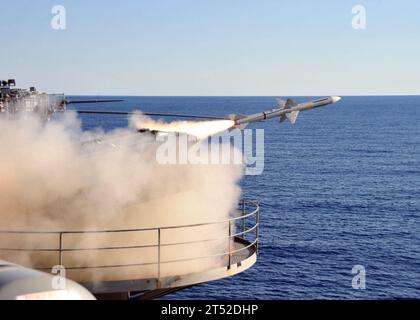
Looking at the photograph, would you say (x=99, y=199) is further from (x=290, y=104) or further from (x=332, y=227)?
(x=332, y=227)

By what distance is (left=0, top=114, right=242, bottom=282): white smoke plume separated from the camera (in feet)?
51.3

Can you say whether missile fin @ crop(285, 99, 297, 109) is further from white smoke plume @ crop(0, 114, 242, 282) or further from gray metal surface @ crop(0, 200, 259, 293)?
gray metal surface @ crop(0, 200, 259, 293)

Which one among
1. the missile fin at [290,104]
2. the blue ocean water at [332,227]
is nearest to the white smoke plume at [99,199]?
the missile fin at [290,104]

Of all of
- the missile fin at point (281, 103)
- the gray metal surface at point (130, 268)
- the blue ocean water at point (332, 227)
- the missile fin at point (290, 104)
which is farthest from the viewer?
the blue ocean water at point (332, 227)

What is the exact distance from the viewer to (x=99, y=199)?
53.2 ft

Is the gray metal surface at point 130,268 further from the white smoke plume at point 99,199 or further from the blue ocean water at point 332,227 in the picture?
the blue ocean water at point 332,227

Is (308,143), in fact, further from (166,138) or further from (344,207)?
(166,138)

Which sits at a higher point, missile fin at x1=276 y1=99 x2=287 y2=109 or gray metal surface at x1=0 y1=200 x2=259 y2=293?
missile fin at x1=276 y1=99 x2=287 y2=109

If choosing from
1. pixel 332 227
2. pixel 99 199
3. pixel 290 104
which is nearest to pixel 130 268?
pixel 99 199

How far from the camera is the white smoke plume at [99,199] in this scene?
51.3 ft

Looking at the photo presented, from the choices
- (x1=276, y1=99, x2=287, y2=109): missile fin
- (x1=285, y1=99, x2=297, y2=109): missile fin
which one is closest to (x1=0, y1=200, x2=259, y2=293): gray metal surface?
(x1=285, y1=99, x2=297, y2=109): missile fin
